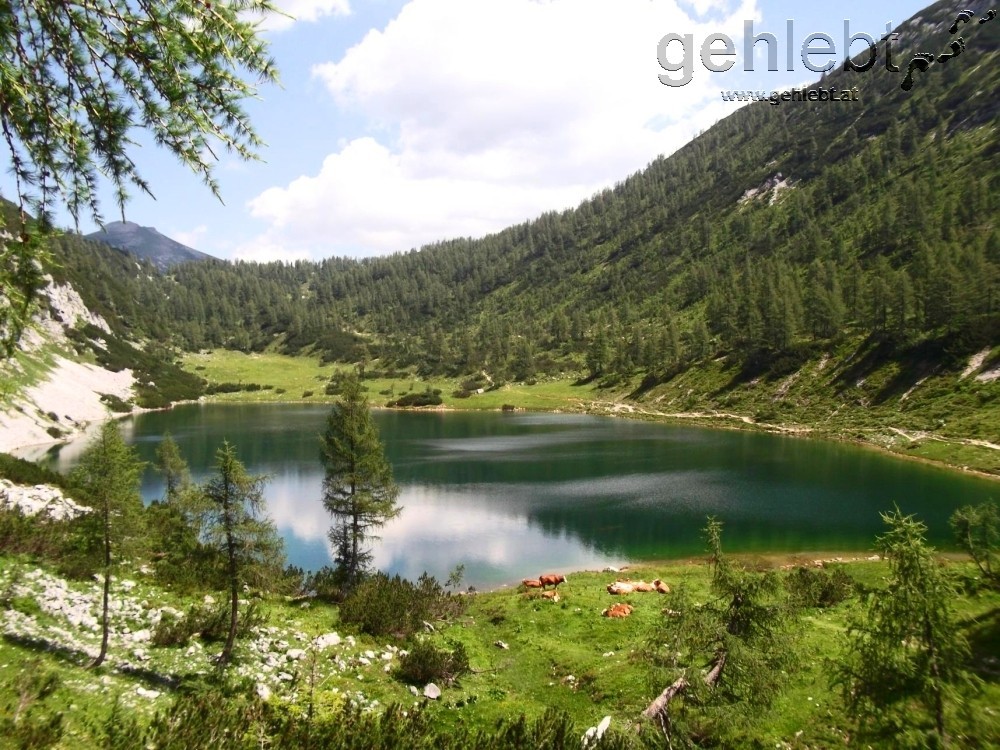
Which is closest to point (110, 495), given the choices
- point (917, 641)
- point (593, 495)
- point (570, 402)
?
point (917, 641)

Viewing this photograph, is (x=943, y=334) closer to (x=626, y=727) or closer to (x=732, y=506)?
(x=732, y=506)

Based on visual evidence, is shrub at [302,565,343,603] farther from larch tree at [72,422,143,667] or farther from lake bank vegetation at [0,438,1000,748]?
larch tree at [72,422,143,667]

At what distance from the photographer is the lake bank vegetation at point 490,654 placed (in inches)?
365

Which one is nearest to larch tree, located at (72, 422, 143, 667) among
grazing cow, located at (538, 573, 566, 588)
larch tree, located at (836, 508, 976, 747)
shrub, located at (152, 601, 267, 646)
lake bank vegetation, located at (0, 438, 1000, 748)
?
lake bank vegetation, located at (0, 438, 1000, 748)

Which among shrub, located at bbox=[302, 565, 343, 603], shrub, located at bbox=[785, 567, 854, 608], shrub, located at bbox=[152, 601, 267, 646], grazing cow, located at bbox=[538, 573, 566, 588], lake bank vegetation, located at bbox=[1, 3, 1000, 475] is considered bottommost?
grazing cow, located at bbox=[538, 573, 566, 588]

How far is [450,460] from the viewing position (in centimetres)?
6806

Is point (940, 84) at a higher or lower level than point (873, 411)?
higher

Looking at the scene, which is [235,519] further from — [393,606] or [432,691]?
[432,691]

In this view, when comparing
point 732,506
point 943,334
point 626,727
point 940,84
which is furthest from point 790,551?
point 940,84

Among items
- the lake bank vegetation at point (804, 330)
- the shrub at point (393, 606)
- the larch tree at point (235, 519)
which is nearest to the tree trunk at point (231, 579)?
the larch tree at point (235, 519)

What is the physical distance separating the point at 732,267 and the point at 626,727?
16711 centimetres

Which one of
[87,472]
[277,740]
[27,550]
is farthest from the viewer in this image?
[27,550]

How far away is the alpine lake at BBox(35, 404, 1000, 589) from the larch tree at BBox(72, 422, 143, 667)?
7906 mm

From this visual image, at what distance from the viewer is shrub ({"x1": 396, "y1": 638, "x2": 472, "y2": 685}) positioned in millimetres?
18844
